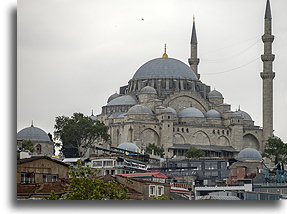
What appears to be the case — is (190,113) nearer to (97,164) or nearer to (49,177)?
(97,164)

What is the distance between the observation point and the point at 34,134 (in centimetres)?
6969

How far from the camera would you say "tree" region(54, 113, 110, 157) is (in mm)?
74125

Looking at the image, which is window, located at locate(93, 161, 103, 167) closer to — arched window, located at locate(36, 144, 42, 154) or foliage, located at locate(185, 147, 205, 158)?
arched window, located at locate(36, 144, 42, 154)

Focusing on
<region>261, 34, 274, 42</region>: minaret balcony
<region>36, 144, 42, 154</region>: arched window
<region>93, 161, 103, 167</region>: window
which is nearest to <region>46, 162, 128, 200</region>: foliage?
<region>93, 161, 103, 167</region>: window

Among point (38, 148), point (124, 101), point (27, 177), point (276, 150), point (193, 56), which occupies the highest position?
point (193, 56)

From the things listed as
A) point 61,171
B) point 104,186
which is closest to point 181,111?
point 61,171

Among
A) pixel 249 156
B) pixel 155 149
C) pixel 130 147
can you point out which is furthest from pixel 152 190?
pixel 155 149

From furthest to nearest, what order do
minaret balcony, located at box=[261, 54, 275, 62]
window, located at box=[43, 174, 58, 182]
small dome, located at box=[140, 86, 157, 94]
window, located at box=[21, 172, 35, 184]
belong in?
small dome, located at box=[140, 86, 157, 94], minaret balcony, located at box=[261, 54, 275, 62], window, located at box=[43, 174, 58, 182], window, located at box=[21, 172, 35, 184]

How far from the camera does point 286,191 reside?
39.5 meters

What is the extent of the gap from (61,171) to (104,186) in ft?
23.4

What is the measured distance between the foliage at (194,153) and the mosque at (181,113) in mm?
3143

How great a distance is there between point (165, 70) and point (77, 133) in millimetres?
17881

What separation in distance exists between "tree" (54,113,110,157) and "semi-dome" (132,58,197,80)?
15.5 meters

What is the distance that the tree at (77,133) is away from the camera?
74.1m
